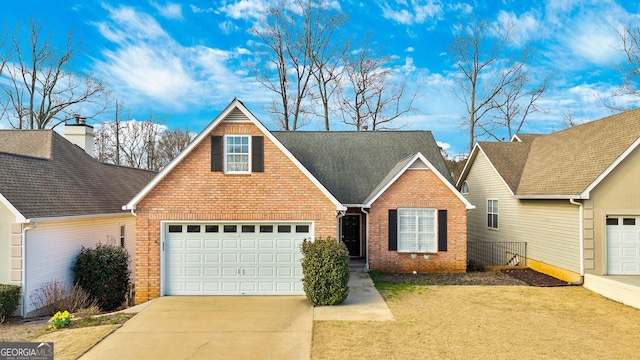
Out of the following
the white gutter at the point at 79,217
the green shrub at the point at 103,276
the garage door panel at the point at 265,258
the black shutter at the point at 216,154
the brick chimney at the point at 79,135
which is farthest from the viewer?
the brick chimney at the point at 79,135

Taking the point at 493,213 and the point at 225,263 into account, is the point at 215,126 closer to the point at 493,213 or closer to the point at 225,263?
the point at 225,263

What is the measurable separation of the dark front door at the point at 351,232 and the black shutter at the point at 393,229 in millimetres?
2834

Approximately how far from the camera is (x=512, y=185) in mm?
16516

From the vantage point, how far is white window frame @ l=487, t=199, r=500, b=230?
1777 centimetres

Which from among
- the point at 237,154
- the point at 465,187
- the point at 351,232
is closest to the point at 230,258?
the point at 237,154

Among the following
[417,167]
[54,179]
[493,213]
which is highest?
[417,167]

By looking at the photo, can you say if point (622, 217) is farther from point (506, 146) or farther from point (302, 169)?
point (302, 169)

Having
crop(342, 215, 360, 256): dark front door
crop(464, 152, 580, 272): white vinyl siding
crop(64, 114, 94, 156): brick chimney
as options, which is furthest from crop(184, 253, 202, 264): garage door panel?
crop(464, 152, 580, 272): white vinyl siding

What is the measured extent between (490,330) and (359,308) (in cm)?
324

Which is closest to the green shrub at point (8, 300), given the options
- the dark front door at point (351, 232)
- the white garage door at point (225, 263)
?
the white garage door at point (225, 263)

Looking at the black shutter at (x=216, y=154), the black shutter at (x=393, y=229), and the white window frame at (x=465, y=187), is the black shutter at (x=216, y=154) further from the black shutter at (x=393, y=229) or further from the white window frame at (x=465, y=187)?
the white window frame at (x=465, y=187)

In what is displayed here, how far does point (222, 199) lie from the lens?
11477 millimetres

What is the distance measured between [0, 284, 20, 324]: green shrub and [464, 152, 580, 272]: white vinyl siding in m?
17.7

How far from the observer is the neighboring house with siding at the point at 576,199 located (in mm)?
12484
